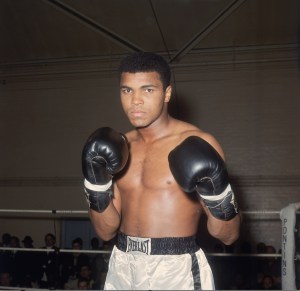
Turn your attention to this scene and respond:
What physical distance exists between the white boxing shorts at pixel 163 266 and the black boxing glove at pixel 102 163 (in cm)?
22

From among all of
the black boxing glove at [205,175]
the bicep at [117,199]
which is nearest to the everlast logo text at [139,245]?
the bicep at [117,199]

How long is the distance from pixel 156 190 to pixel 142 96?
37 centimetres

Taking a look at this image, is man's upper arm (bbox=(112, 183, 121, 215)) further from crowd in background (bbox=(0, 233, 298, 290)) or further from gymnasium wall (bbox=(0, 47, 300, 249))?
gymnasium wall (bbox=(0, 47, 300, 249))

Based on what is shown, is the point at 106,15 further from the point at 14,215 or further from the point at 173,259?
the point at 173,259

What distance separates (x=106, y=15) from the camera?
586 centimetres

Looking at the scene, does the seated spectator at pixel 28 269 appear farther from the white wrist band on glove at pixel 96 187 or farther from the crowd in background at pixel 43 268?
the white wrist band on glove at pixel 96 187

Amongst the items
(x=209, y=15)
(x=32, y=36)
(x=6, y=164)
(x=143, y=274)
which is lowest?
(x=143, y=274)

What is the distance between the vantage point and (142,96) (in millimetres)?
1427

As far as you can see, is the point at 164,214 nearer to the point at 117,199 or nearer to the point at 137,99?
the point at 117,199

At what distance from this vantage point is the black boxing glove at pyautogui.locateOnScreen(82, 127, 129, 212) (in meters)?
1.51

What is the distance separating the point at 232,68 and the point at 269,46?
2.16 feet

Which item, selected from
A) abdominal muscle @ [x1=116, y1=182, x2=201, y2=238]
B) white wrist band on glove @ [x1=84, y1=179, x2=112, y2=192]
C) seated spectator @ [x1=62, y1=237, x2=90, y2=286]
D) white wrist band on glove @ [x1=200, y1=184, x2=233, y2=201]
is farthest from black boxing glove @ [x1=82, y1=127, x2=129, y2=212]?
seated spectator @ [x1=62, y1=237, x2=90, y2=286]

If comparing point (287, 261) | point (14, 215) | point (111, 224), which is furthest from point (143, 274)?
point (14, 215)

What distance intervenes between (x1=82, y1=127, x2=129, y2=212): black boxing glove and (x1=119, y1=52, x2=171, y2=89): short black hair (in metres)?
0.27
